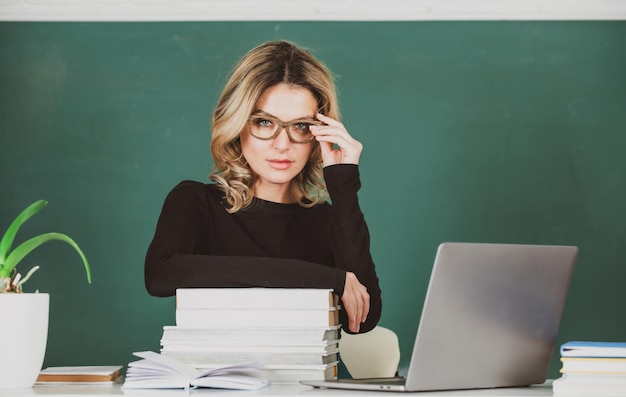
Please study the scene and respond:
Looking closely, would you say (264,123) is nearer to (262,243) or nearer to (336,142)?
(336,142)

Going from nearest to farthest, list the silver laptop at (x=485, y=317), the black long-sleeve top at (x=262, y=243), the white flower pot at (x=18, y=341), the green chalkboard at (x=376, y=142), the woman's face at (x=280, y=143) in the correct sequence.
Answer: the silver laptop at (x=485, y=317)
the white flower pot at (x=18, y=341)
the black long-sleeve top at (x=262, y=243)
the woman's face at (x=280, y=143)
the green chalkboard at (x=376, y=142)

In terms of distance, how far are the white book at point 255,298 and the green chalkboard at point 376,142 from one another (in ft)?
6.48

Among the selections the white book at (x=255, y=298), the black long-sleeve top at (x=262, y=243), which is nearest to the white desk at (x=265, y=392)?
the white book at (x=255, y=298)

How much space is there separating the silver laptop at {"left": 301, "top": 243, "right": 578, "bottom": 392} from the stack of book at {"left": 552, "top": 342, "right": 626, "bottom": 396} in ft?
0.33

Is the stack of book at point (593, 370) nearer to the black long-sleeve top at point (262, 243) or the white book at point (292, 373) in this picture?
the white book at point (292, 373)

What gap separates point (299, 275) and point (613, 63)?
7.54ft

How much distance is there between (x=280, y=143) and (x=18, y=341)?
909 millimetres

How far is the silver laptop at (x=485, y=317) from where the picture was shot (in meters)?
1.23

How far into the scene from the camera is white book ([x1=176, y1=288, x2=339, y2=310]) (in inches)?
55.4

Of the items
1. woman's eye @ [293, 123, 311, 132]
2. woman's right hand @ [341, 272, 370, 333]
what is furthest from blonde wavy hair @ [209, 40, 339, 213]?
woman's right hand @ [341, 272, 370, 333]

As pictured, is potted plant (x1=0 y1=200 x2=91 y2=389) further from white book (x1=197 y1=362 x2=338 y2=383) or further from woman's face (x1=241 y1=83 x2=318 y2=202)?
woman's face (x1=241 y1=83 x2=318 y2=202)
